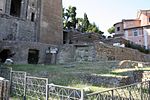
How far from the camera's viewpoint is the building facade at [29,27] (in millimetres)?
21234

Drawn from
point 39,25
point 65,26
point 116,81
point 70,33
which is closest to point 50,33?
point 39,25

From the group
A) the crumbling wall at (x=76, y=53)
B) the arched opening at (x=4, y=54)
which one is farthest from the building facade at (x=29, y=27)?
the crumbling wall at (x=76, y=53)

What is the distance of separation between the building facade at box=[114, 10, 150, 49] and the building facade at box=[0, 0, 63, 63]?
56.9ft

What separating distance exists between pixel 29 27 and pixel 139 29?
23.1 meters

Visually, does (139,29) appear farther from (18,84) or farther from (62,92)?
(62,92)

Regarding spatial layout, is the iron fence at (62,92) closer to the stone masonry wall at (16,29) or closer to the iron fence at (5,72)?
the iron fence at (5,72)

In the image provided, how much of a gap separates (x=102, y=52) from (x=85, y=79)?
11.2m

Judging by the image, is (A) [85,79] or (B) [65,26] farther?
(B) [65,26]

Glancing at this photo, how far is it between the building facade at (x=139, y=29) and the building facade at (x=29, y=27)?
682 inches

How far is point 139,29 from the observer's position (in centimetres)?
4191

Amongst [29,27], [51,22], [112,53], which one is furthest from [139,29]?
[29,27]

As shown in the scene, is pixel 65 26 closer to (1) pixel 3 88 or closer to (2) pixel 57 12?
(2) pixel 57 12

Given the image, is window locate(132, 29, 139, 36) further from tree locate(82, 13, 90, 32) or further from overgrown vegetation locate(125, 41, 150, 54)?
tree locate(82, 13, 90, 32)

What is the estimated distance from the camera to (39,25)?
2775cm
